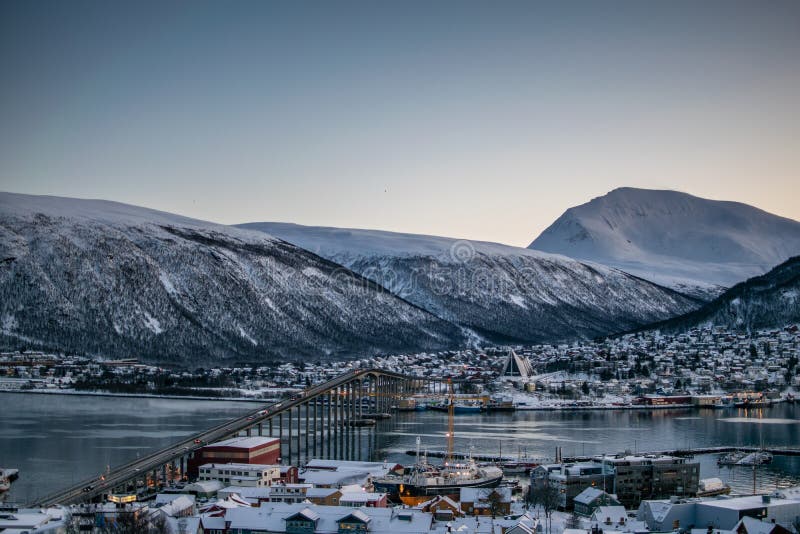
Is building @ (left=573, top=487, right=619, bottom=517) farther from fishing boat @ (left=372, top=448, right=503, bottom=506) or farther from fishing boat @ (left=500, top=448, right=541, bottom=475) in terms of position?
fishing boat @ (left=500, top=448, right=541, bottom=475)

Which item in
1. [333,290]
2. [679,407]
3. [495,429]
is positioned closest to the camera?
[495,429]

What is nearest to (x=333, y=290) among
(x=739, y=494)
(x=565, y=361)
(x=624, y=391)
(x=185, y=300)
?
(x=185, y=300)

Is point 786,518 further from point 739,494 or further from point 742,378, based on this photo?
point 742,378

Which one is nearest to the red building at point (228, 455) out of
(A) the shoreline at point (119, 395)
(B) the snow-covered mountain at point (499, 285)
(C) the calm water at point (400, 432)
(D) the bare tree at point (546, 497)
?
(C) the calm water at point (400, 432)

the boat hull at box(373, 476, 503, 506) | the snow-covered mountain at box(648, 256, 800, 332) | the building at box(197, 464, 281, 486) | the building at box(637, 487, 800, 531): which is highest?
the snow-covered mountain at box(648, 256, 800, 332)

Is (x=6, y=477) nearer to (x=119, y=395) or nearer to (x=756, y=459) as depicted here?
(x=756, y=459)

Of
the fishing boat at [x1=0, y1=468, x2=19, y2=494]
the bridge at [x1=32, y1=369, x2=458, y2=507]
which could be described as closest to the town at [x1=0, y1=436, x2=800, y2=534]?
the bridge at [x1=32, y1=369, x2=458, y2=507]
